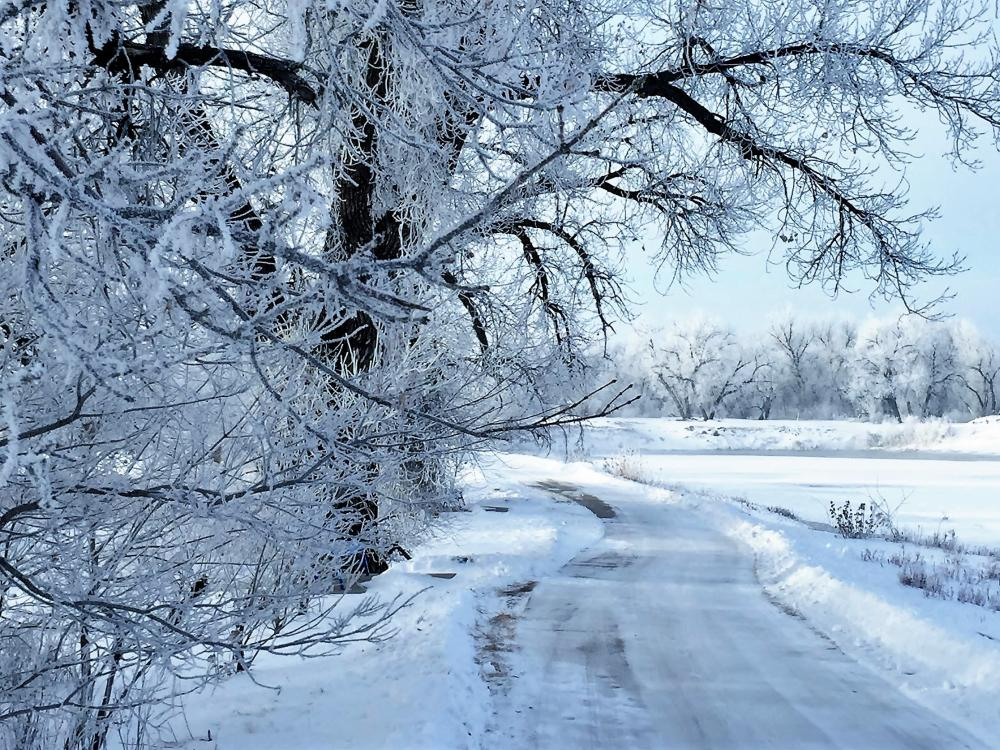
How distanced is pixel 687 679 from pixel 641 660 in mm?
605

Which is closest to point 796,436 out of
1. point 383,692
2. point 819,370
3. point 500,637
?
point 819,370

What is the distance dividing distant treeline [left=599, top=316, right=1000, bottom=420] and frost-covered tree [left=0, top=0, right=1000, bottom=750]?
7644 cm

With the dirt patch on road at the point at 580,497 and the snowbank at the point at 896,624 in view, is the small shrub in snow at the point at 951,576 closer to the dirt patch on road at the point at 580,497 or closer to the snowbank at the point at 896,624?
the snowbank at the point at 896,624

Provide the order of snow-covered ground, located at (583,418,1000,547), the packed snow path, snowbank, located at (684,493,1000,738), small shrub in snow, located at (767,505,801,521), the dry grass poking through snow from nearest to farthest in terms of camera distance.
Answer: the packed snow path, snowbank, located at (684,493,1000,738), small shrub in snow, located at (767,505,801,521), snow-covered ground, located at (583,418,1000,547), the dry grass poking through snow

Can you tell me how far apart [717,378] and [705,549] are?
77049mm

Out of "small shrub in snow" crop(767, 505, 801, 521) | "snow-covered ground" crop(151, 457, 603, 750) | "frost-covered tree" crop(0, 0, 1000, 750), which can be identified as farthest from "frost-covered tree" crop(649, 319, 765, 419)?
"snow-covered ground" crop(151, 457, 603, 750)

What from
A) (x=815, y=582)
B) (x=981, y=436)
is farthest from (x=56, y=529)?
(x=981, y=436)

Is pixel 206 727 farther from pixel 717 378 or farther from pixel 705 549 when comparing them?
pixel 717 378

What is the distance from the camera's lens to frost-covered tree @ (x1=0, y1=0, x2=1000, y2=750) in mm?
2189

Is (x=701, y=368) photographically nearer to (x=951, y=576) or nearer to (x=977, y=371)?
(x=977, y=371)

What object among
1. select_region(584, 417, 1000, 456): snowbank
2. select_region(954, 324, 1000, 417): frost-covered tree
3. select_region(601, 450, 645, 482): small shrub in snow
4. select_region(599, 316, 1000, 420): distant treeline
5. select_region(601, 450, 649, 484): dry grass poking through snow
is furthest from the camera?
select_region(954, 324, 1000, 417): frost-covered tree

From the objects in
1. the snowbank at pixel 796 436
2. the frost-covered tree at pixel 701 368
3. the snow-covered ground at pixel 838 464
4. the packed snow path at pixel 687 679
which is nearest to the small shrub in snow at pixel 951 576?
the packed snow path at pixel 687 679

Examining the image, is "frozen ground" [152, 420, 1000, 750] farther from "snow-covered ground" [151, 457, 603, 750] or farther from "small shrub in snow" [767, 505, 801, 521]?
"small shrub in snow" [767, 505, 801, 521]

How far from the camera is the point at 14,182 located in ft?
6.18
